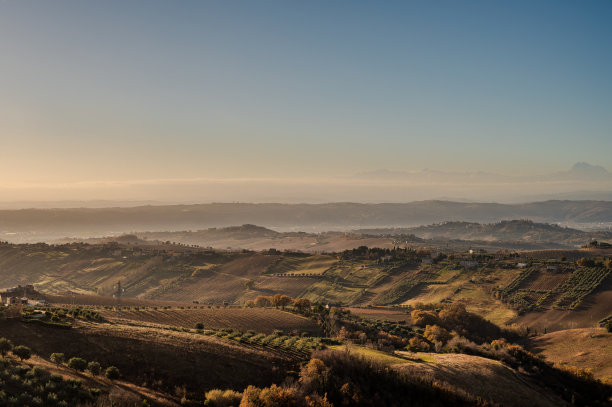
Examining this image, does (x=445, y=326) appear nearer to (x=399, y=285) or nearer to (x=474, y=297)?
(x=474, y=297)

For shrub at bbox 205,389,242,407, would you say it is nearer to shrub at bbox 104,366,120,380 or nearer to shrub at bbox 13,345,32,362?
shrub at bbox 104,366,120,380

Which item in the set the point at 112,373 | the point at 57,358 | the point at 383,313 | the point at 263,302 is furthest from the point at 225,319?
the point at 383,313

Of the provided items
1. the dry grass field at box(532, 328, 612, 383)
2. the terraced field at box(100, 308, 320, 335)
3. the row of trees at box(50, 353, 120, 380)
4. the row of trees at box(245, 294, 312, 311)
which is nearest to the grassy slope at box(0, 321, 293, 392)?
the row of trees at box(50, 353, 120, 380)

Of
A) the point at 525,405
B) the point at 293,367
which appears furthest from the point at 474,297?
the point at 293,367

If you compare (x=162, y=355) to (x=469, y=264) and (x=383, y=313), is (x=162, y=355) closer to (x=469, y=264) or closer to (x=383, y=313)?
(x=383, y=313)

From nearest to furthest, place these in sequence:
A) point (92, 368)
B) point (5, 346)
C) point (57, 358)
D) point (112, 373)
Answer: point (112, 373), point (92, 368), point (5, 346), point (57, 358)
